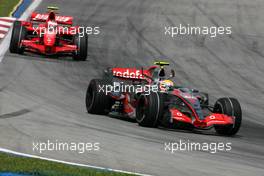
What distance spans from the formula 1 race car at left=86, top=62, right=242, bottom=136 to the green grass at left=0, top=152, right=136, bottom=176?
465 centimetres

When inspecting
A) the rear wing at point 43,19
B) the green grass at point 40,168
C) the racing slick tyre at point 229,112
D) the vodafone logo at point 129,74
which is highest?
the rear wing at point 43,19

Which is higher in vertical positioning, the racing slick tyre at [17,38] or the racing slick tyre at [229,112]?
the racing slick tyre at [17,38]

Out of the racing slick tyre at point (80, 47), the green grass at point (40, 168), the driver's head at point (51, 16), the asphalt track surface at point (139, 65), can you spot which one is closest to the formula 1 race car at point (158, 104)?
the asphalt track surface at point (139, 65)

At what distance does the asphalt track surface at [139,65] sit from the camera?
13.0 m

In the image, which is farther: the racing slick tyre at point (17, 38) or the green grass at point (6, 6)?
the green grass at point (6, 6)

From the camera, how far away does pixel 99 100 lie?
1770 centimetres

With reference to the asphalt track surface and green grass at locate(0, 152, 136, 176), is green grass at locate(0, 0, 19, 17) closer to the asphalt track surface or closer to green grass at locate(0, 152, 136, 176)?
the asphalt track surface

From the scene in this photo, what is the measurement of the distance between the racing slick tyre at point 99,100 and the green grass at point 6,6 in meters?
13.5

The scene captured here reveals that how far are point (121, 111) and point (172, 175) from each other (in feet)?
21.3

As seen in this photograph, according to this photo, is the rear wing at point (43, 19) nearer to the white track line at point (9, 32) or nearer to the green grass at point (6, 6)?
the white track line at point (9, 32)

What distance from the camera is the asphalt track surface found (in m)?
13.0

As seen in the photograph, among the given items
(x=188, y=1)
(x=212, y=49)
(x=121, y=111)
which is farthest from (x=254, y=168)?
(x=188, y=1)

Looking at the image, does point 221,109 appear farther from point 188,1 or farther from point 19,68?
point 188,1

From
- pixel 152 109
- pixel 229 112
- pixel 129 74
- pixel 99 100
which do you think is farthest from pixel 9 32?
pixel 229 112
